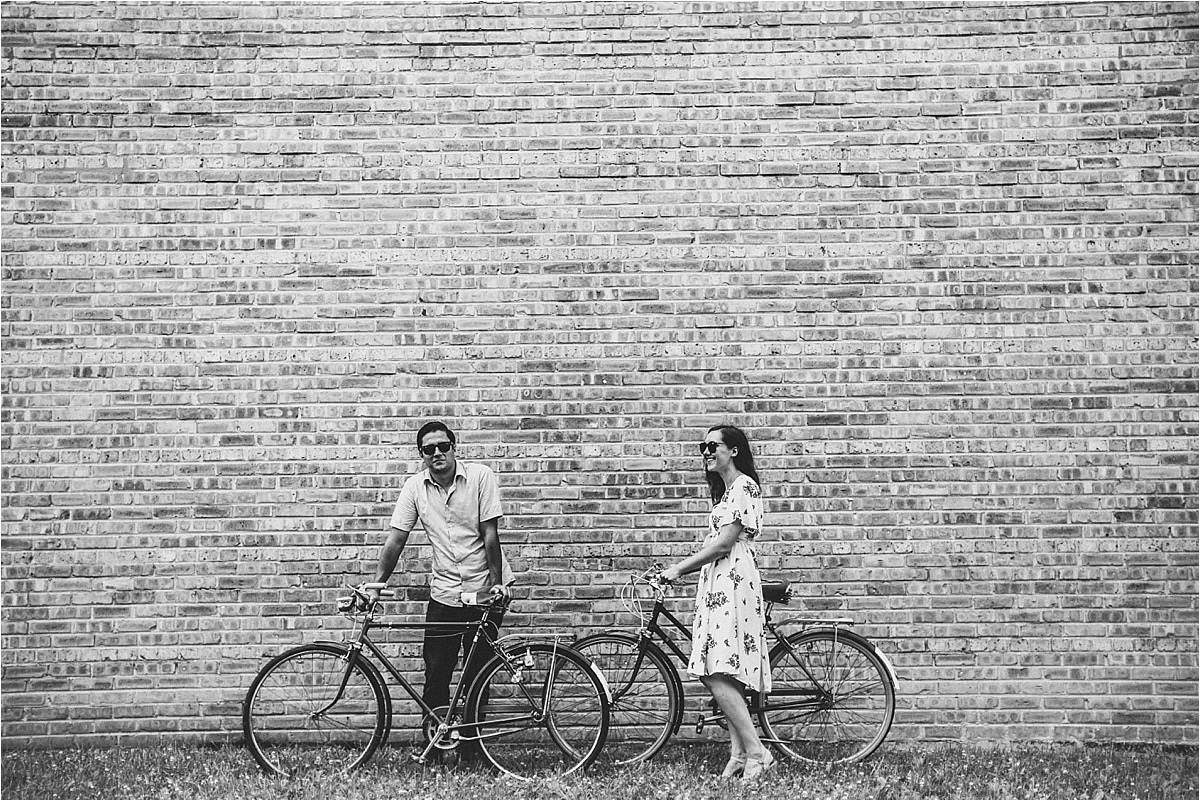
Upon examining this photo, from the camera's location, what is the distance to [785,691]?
224 inches

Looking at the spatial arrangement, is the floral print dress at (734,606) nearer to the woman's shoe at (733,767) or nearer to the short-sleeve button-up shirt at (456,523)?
the woman's shoe at (733,767)

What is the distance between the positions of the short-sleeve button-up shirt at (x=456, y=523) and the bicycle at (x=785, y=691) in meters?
0.70

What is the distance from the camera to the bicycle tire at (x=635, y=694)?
568 centimetres

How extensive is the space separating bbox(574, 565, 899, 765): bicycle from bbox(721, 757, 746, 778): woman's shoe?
0.79ft

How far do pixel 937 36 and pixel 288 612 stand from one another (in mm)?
5195

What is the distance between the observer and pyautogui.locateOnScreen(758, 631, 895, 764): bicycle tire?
5.73 m

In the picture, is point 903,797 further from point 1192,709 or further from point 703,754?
point 1192,709

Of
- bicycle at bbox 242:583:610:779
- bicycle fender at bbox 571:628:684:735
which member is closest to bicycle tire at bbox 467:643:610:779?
bicycle at bbox 242:583:610:779

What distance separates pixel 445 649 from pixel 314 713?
2.57 ft

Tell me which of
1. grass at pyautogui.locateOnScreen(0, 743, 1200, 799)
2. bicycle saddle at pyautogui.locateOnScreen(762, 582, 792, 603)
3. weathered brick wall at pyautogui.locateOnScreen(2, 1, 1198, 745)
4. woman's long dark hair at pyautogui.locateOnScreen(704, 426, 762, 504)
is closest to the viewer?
grass at pyautogui.locateOnScreen(0, 743, 1200, 799)

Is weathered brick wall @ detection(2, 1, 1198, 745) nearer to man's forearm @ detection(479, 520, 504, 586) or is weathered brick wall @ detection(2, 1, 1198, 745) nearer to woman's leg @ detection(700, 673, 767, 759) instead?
man's forearm @ detection(479, 520, 504, 586)

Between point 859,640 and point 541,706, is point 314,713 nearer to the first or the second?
point 541,706

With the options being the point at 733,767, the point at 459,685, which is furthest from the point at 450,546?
the point at 733,767

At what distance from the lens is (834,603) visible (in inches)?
244
